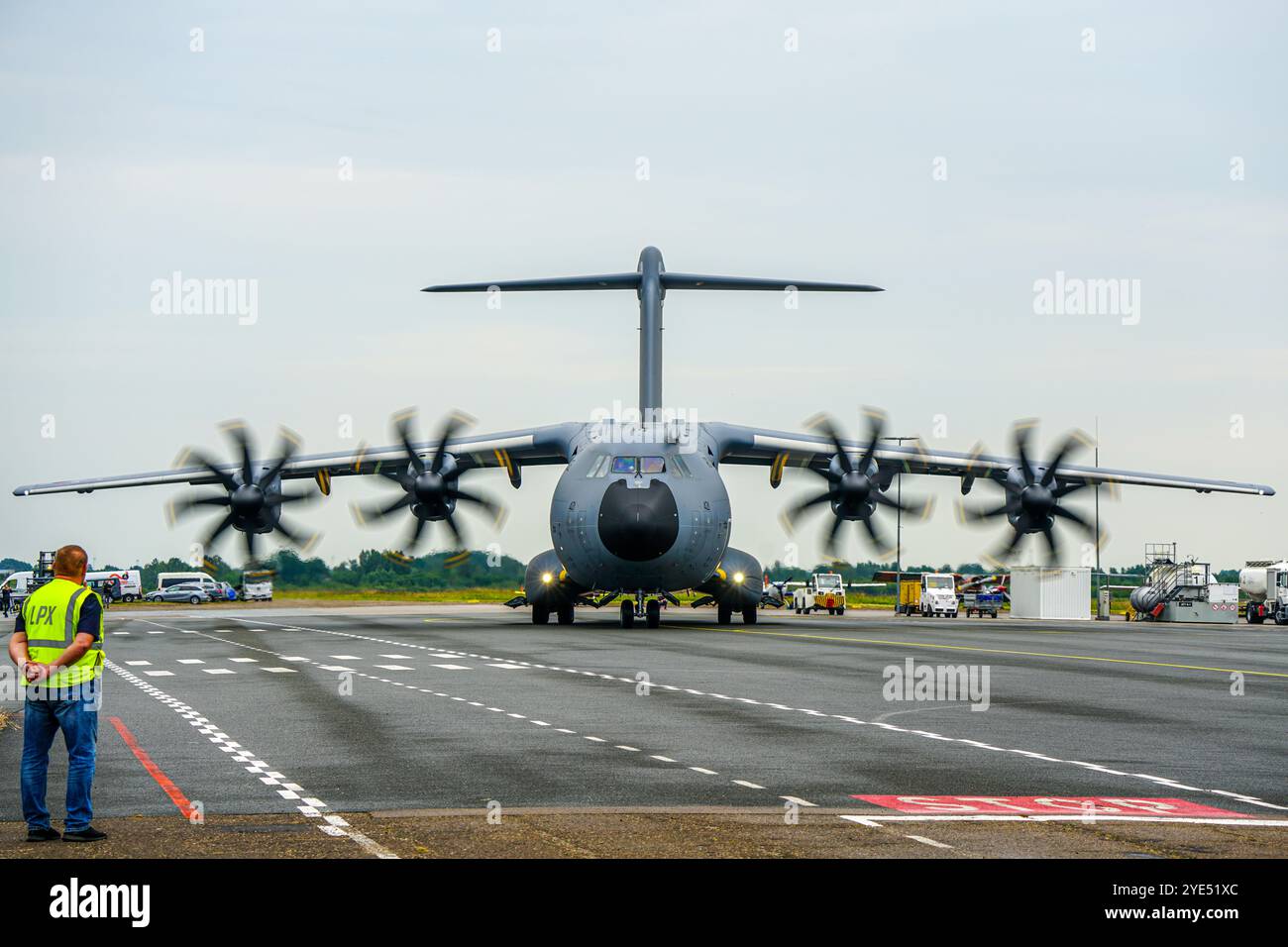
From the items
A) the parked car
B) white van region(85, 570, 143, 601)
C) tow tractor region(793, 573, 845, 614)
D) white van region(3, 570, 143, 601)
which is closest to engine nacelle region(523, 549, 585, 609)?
tow tractor region(793, 573, 845, 614)

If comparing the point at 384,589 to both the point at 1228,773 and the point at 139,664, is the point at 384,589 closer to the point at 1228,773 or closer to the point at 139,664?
the point at 139,664

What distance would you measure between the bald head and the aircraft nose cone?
26.0 meters

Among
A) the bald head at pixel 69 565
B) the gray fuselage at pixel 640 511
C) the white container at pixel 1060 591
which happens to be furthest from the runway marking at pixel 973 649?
the white container at pixel 1060 591

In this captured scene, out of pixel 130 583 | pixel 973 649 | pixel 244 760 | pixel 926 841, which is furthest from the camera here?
pixel 130 583

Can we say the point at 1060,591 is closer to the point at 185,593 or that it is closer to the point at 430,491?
the point at 430,491

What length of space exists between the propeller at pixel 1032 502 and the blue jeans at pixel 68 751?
118ft

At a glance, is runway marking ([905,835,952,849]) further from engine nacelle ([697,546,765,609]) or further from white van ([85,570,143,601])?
white van ([85,570,143,601])

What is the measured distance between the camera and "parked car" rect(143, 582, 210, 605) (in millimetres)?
101106

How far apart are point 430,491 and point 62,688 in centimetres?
3259

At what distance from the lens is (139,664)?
29734 millimetres

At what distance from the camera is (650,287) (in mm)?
46938

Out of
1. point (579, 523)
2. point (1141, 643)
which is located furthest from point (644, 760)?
point (1141, 643)
